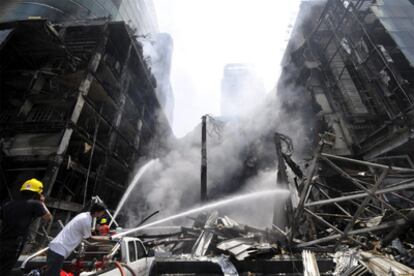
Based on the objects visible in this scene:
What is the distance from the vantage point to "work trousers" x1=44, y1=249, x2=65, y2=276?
312 cm

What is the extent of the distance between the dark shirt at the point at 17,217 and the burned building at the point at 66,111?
7.83 metres

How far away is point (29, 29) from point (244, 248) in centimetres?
1928

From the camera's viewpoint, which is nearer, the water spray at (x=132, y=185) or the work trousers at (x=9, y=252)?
the work trousers at (x=9, y=252)

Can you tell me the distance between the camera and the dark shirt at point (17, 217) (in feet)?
10.7

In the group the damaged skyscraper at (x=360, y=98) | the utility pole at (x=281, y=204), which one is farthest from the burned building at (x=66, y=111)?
the damaged skyscraper at (x=360, y=98)

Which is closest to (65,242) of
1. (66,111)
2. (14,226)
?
(14,226)

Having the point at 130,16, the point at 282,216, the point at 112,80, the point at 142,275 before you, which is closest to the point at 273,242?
the point at 282,216

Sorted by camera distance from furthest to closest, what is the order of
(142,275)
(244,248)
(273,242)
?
(273,242), (244,248), (142,275)

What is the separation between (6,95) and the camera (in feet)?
45.6

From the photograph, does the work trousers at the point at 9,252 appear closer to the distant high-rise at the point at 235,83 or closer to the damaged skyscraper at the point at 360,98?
the damaged skyscraper at the point at 360,98

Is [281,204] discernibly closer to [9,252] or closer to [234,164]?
[9,252]

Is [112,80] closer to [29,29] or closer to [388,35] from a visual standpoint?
[29,29]

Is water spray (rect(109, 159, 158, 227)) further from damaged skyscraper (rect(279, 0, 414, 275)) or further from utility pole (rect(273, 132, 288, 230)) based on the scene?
damaged skyscraper (rect(279, 0, 414, 275))

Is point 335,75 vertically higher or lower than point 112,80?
lower
